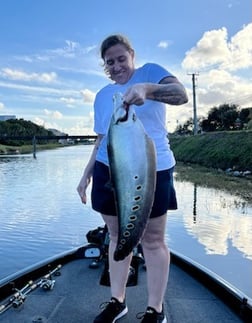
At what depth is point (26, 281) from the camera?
3725mm

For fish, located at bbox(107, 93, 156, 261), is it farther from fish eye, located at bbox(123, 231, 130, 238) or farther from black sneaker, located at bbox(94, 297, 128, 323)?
black sneaker, located at bbox(94, 297, 128, 323)

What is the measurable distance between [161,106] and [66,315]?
163 centimetres

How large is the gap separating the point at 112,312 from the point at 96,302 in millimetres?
452

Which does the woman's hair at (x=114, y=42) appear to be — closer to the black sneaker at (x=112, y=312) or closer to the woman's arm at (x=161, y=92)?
the woman's arm at (x=161, y=92)

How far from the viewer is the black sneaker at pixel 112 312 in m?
2.82

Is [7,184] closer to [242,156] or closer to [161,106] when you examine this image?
[242,156]

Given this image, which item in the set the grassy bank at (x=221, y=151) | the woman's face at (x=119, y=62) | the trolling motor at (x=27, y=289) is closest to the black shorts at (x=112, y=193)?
the woman's face at (x=119, y=62)

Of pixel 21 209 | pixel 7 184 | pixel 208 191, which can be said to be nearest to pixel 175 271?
pixel 21 209

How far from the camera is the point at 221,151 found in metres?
32.3

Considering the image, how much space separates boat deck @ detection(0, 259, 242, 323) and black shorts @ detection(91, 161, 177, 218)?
836 mm

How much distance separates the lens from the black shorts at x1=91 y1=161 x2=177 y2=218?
103 inches

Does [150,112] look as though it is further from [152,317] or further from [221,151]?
[221,151]

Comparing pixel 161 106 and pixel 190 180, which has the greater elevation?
pixel 161 106

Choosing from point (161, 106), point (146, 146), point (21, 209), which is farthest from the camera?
point (21, 209)
